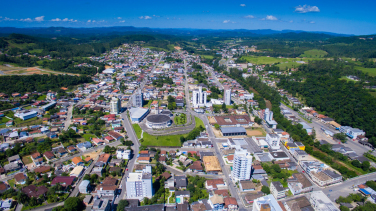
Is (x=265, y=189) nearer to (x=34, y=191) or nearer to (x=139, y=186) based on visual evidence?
(x=139, y=186)

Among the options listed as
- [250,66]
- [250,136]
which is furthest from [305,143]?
[250,66]

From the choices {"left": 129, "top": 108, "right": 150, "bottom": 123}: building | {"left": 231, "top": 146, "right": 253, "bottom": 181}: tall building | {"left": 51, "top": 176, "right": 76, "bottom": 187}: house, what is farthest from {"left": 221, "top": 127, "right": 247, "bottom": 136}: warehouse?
{"left": 51, "top": 176, "right": 76, "bottom": 187}: house

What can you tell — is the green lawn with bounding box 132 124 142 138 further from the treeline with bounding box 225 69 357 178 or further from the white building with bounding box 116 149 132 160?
the treeline with bounding box 225 69 357 178


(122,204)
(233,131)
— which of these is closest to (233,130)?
(233,131)

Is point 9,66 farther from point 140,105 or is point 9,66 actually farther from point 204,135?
point 204,135

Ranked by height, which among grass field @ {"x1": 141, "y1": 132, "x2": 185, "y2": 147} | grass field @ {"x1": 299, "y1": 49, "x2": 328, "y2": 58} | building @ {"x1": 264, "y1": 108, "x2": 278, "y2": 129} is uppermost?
grass field @ {"x1": 299, "y1": 49, "x2": 328, "y2": 58}

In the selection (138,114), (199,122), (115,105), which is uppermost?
(115,105)

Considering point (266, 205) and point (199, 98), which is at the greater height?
point (199, 98)
